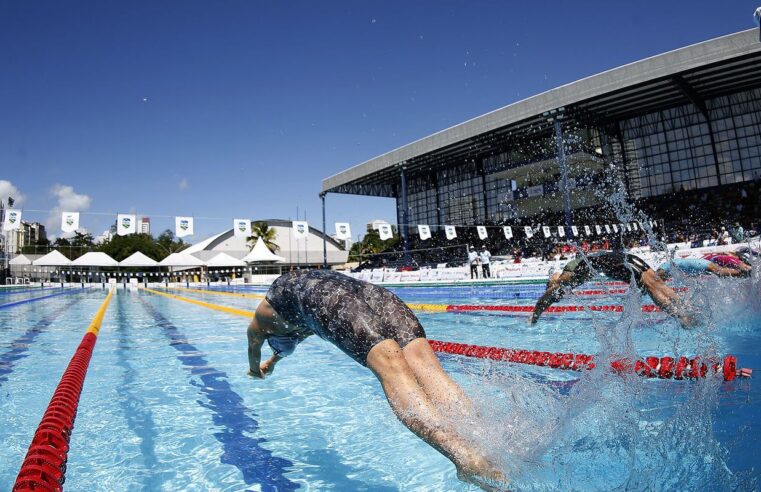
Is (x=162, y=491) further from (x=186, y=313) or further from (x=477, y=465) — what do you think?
(x=186, y=313)

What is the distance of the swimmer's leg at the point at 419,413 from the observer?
4.62ft

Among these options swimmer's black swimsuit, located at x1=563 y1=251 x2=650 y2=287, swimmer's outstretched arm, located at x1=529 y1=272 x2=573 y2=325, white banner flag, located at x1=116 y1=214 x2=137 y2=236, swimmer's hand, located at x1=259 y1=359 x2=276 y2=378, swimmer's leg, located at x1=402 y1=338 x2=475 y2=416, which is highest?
white banner flag, located at x1=116 y1=214 x2=137 y2=236

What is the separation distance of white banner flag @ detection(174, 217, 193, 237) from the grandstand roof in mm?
15168

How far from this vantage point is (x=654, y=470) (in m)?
1.91

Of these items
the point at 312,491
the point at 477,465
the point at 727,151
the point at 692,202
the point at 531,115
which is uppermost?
the point at 531,115

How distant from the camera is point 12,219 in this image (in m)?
14.7

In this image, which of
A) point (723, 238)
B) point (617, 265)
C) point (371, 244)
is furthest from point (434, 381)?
point (371, 244)

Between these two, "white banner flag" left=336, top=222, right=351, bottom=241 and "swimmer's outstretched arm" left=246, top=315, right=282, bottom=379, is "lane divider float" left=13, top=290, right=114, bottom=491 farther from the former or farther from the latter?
"white banner flag" left=336, top=222, right=351, bottom=241

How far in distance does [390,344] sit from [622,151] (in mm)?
30158

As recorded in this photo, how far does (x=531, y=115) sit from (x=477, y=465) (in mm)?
23504

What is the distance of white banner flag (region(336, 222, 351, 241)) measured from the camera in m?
21.5

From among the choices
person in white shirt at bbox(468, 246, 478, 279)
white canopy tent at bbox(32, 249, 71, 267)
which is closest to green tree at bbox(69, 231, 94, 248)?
white canopy tent at bbox(32, 249, 71, 267)

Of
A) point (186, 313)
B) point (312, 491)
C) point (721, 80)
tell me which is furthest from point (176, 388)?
point (721, 80)

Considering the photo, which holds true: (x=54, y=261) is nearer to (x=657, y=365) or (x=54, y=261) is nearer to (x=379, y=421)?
(x=379, y=421)
